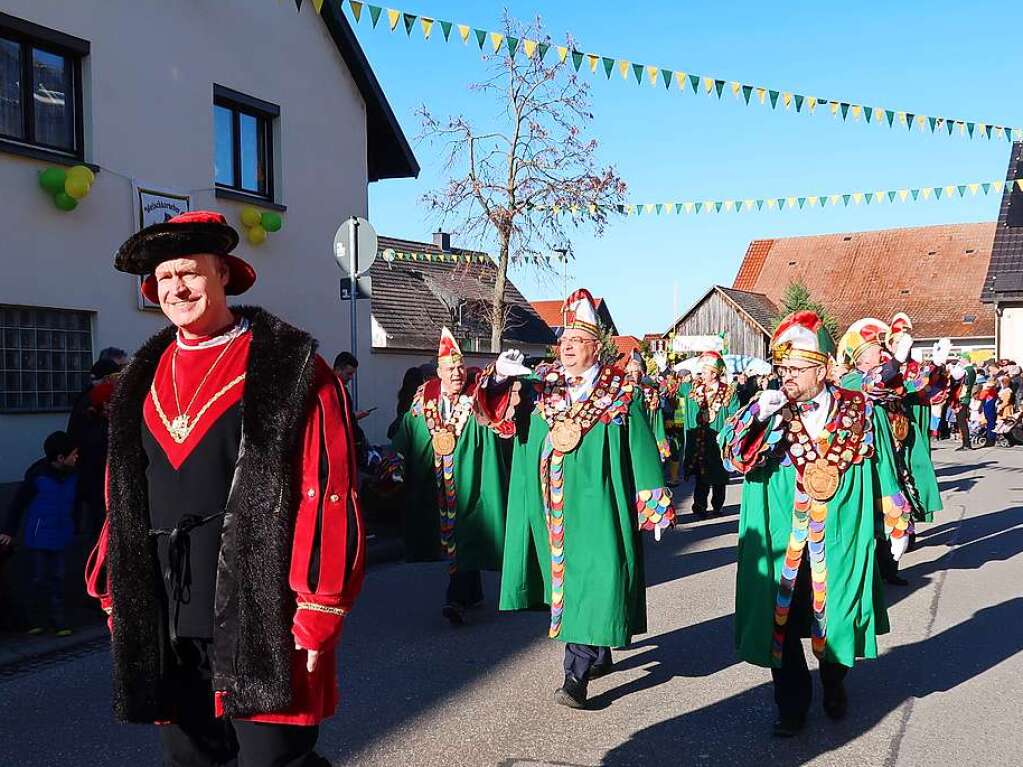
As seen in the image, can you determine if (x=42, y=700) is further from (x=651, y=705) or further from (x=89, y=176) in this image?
(x=89, y=176)

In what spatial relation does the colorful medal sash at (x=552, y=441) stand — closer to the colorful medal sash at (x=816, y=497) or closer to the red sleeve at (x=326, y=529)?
the colorful medal sash at (x=816, y=497)

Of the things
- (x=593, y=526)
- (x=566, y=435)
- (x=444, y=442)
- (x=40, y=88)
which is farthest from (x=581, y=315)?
(x=40, y=88)

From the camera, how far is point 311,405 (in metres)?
2.71

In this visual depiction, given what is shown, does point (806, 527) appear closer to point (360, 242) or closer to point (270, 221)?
point (360, 242)

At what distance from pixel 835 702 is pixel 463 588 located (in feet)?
9.39

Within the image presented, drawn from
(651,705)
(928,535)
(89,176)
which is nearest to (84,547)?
(89,176)

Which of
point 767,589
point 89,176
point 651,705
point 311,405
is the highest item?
point 89,176

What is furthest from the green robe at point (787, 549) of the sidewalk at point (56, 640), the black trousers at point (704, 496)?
the black trousers at point (704, 496)

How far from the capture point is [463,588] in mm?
7195

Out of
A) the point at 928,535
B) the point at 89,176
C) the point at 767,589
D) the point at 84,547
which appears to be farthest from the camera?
the point at 928,535

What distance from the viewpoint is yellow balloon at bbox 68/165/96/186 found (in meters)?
9.59

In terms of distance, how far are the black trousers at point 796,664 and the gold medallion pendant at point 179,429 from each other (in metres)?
3.04

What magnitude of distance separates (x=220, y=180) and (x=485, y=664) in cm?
787

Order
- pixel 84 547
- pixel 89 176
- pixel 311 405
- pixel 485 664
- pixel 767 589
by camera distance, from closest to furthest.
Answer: pixel 311 405 < pixel 767 589 < pixel 485 664 < pixel 84 547 < pixel 89 176
